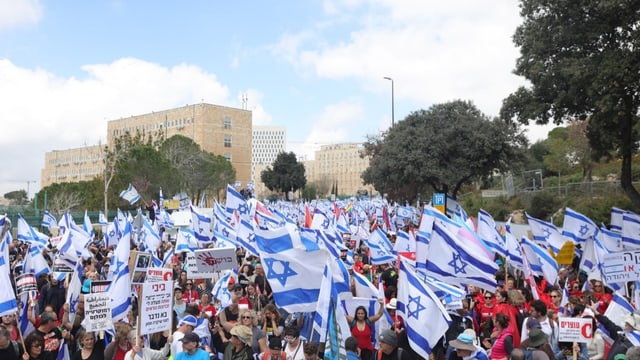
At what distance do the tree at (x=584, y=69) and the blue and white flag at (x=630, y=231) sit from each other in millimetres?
5693

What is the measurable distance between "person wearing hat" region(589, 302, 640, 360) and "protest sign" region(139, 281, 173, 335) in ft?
17.7

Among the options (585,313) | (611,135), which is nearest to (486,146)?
(611,135)

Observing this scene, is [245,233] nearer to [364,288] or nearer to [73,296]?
[73,296]

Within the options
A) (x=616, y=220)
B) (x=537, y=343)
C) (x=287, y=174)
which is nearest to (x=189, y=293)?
(x=537, y=343)

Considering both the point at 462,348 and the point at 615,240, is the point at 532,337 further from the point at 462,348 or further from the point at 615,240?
the point at 615,240

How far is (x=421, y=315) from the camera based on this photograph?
25.1 ft

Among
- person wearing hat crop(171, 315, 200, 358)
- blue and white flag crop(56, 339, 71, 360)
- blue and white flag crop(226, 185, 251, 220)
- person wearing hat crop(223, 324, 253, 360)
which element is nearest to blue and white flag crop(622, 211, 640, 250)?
blue and white flag crop(226, 185, 251, 220)

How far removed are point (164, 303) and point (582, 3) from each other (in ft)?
63.3

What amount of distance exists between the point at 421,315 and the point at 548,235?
9.66 meters

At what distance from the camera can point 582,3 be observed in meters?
22.4

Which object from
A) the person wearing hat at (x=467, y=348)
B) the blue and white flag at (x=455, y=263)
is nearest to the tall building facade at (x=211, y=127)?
the blue and white flag at (x=455, y=263)

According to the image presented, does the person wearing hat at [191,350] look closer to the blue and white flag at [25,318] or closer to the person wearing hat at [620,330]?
the blue and white flag at [25,318]

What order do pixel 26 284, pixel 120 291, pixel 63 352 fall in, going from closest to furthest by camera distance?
pixel 63 352 → pixel 120 291 → pixel 26 284

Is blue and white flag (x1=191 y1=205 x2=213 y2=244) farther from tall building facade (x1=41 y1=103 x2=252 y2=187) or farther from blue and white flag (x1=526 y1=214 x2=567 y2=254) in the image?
tall building facade (x1=41 y1=103 x2=252 y2=187)
